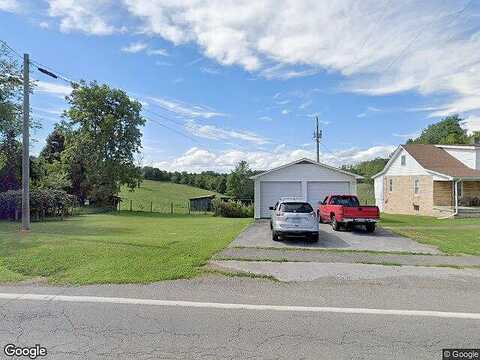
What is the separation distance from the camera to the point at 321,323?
4793 mm

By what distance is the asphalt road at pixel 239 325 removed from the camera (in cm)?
394

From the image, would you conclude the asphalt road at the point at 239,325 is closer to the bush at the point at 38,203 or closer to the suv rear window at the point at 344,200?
the suv rear window at the point at 344,200

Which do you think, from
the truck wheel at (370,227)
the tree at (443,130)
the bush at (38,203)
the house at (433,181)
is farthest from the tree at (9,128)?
the tree at (443,130)

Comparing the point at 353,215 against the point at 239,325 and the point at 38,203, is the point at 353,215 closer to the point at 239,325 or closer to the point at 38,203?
the point at 239,325

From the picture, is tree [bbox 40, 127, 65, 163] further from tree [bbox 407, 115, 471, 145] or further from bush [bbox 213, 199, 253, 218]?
tree [bbox 407, 115, 471, 145]

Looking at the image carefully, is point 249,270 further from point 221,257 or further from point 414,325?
point 414,325

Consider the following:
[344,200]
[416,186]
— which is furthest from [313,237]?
[416,186]

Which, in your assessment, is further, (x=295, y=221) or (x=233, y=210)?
(x=233, y=210)

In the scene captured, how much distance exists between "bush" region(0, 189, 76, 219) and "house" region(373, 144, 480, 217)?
27.8 m

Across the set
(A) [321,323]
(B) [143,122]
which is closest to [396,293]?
(A) [321,323]

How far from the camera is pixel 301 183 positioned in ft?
74.6

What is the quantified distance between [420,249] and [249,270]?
648cm

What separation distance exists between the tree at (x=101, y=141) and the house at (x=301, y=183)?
1971 centimetres

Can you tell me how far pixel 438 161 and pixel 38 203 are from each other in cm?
3091
